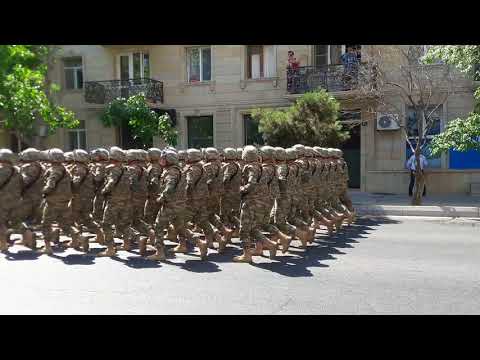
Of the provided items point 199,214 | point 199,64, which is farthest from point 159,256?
point 199,64

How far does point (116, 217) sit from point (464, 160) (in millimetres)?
14091

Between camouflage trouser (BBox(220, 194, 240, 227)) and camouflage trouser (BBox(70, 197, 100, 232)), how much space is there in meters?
2.45

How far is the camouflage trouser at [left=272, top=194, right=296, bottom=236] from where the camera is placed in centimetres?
774

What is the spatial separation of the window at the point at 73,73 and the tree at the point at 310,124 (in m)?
11.8

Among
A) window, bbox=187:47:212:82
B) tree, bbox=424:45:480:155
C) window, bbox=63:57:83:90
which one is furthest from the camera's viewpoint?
window, bbox=63:57:83:90

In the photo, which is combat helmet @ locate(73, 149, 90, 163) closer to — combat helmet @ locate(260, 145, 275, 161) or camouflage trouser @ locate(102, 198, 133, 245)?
camouflage trouser @ locate(102, 198, 133, 245)

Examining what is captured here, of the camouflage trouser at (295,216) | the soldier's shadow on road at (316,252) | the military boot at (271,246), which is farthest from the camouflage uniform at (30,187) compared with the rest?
the camouflage trouser at (295,216)

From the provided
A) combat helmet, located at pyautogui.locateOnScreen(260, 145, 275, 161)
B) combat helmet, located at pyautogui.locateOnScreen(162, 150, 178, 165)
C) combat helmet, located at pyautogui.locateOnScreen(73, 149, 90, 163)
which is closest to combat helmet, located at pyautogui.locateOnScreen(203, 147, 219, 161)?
combat helmet, located at pyautogui.locateOnScreen(162, 150, 178, 165)

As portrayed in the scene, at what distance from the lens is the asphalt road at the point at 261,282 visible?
4934 mm

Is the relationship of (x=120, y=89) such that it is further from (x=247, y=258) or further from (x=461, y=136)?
(x=247, y=258)

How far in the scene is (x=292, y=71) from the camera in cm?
1858

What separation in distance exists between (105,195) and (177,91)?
13.7m

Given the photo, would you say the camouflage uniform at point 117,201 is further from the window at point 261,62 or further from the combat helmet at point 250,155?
the window at point 261,62
